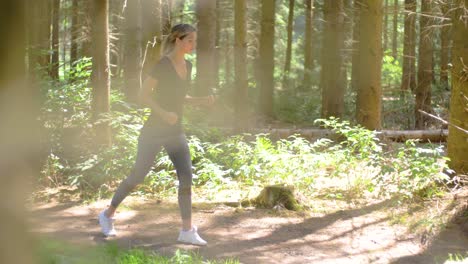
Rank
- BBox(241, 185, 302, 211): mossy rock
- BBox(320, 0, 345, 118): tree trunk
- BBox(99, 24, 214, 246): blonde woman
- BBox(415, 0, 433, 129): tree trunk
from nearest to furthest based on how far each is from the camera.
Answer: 1. BBox(99, 24, 214, 246): blonde woman
2. BBox(241, 185, 302, 211): mossy rock
3. BBox(320, 0, 345, 118): tree trunk
4. BBox(415, 0, 433, 129): tree trunk

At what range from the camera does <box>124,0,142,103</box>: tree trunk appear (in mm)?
14039

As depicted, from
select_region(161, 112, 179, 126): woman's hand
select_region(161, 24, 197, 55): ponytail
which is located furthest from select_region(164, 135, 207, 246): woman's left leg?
select_region(161, 24, 197, 55): ponytail

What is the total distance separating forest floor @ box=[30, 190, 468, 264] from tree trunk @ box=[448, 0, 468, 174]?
61cm

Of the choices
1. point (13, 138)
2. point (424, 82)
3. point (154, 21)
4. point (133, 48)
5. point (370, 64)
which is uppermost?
point (154, 21)

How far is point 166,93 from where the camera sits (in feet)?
19.6

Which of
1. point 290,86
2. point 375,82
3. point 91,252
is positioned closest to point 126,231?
point 91,252

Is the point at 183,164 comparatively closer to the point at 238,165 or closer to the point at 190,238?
the point at 190,238

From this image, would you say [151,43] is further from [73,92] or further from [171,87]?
[171,87]

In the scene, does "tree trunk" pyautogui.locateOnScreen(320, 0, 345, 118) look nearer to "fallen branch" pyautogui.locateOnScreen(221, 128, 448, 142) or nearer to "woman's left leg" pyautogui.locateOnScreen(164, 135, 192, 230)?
"fallen branch" pyautogui.locateOnScreen(221, 128, 448, 142)

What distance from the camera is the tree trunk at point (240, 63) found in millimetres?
12797

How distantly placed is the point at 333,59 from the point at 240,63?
5644 millimetres

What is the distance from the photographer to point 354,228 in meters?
7.18

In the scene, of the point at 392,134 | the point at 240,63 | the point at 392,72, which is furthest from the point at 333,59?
the point at 392,72

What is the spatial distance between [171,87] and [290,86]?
24063mm
